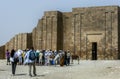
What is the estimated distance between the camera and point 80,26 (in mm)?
50781

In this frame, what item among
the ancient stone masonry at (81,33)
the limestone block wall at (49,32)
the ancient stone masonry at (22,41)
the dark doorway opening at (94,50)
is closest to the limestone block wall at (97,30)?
the ancient stone masonry at (81,33)

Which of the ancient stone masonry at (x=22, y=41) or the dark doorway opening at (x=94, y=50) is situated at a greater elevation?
the ancient stone masonry at (x=22, y=41)

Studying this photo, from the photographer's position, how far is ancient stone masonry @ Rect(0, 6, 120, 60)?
160 ft

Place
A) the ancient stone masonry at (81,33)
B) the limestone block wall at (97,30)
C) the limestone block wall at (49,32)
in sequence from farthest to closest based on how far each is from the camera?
the limestone block wall at (49,32) → the ancient stone masonry at (81,33) → the limestone block wall at (97,30)

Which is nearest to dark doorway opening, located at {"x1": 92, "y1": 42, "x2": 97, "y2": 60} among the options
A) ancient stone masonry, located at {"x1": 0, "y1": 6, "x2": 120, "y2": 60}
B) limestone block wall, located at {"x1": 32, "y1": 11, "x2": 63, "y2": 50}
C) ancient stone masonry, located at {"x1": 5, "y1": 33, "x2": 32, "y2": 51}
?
ancient stone masonry, located at {"x1": 0, "y1": 6, "x2": 120, "y2": 60}

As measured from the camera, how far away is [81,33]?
50.6 meters

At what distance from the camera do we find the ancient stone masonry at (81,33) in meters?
48.7

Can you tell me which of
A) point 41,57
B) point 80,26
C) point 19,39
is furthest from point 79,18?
point 41,57

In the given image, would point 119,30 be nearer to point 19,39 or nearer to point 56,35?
point 56,35

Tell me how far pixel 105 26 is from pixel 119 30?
174 centimetres

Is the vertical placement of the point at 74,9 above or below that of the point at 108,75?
above

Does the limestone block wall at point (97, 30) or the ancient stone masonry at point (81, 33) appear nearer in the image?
the limestone block wall at point (97, 30)

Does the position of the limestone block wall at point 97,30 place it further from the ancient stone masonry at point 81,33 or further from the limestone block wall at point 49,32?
the limestone block wall at point 49,32

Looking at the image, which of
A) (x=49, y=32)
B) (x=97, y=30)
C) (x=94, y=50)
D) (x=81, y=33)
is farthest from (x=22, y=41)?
(x=97, y=30)
